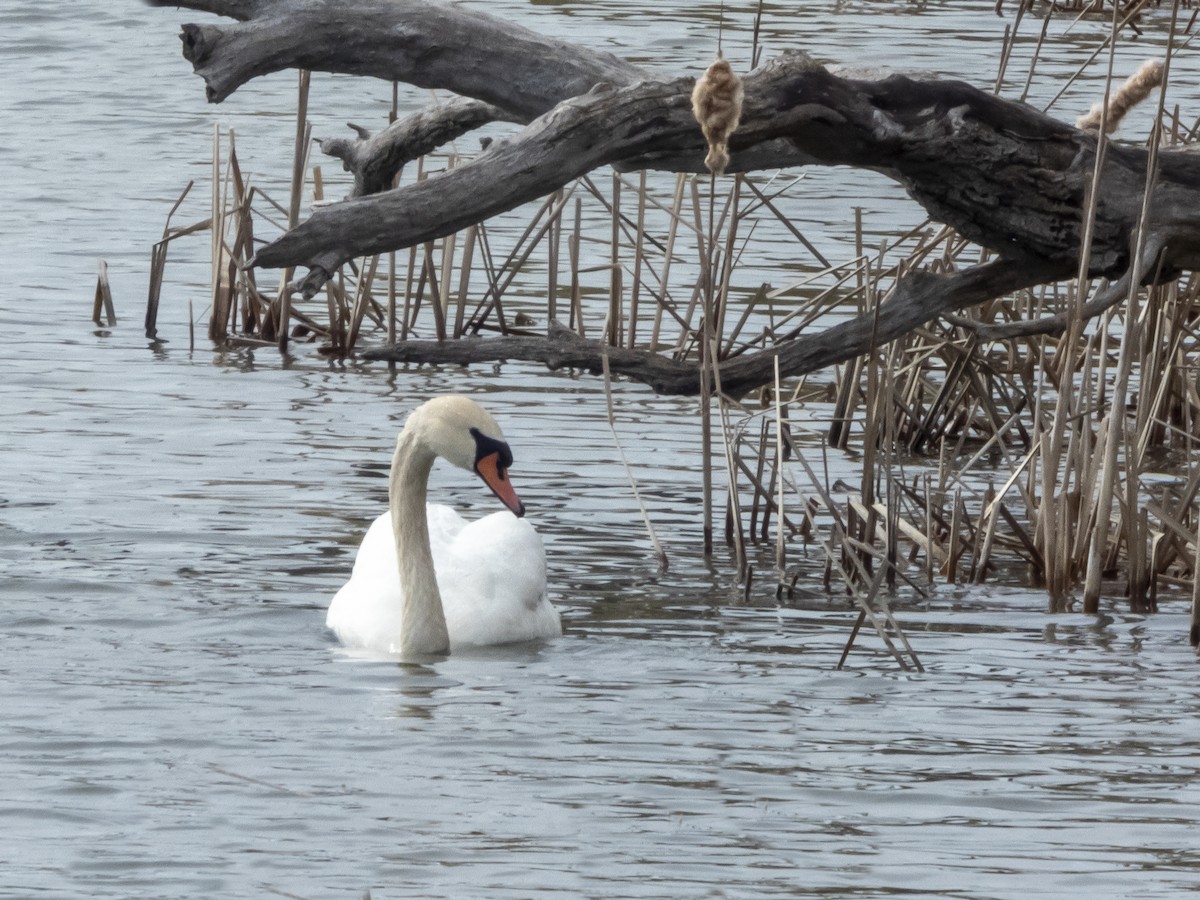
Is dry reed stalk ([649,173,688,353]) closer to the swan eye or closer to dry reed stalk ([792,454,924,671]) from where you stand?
the swan eye

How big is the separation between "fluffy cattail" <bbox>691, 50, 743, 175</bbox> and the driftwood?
14.3 inches

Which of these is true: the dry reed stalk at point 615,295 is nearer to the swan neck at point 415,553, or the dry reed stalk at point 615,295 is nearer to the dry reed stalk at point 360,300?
the dry reed stalk at point 360,300

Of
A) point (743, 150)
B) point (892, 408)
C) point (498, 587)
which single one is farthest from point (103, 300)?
point (743, 150)

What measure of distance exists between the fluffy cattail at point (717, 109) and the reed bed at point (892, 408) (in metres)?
1.04

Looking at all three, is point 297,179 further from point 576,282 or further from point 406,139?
point 406,139

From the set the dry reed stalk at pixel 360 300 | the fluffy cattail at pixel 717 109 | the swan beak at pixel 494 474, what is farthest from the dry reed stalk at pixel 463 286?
the fluffy cattail at pixel 717 109

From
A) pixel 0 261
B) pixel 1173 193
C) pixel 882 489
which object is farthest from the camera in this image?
pixel 0 261

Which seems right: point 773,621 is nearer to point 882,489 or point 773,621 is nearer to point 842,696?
point 842,696

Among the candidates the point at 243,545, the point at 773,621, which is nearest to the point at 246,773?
the point at 773,621

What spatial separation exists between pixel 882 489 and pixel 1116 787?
11.7 feet

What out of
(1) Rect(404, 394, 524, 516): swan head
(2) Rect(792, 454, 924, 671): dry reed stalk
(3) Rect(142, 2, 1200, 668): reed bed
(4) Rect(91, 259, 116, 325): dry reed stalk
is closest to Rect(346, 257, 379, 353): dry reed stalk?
(3) Rect(142, 2, 1200, 668): reed bed

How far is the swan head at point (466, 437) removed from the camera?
23.5 feet

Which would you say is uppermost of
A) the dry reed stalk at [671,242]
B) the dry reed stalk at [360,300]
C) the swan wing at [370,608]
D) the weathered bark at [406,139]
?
the weathered bark at [406,139]

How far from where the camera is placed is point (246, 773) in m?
5.34
